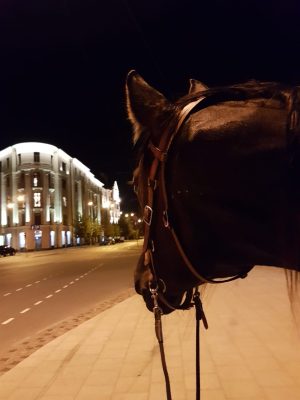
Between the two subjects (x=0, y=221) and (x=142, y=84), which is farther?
(x=0, y=221)

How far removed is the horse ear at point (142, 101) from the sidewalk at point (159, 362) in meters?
2.83

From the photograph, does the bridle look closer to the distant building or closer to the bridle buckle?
the bridle buckle

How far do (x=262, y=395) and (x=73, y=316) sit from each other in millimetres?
6708

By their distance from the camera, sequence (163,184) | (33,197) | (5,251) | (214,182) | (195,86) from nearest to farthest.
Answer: (214,182)
(163,184)
(195,86)
(5,251)
(33,197)

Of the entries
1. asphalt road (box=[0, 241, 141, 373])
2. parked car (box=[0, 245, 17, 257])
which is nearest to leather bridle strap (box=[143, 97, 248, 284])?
asphalt road (box=[0, 241, 141, 373])

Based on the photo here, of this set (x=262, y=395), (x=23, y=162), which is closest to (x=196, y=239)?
(x=262, y=395)

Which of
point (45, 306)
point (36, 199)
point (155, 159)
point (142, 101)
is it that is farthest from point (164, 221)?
point (36, 199)

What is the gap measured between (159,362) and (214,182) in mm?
→ 5632

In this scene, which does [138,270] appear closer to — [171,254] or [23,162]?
[171,254]

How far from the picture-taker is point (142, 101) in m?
1.57

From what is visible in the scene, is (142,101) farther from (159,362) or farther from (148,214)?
(159,362)

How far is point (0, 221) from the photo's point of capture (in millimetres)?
79625

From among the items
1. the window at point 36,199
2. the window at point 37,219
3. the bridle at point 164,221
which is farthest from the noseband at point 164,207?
the window at point 36,199

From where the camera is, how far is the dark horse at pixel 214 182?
124 cm
